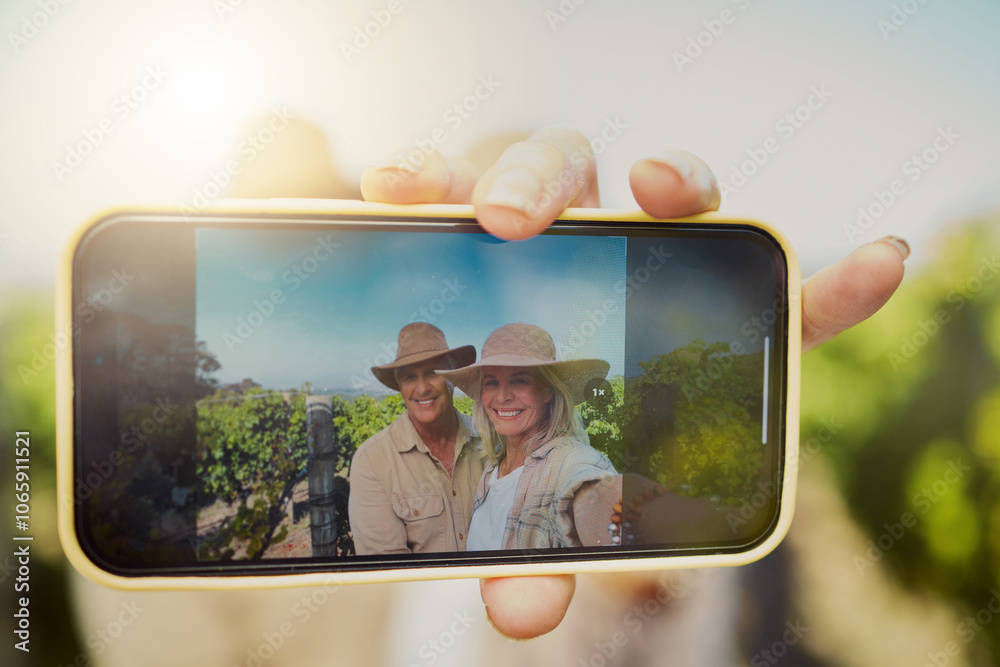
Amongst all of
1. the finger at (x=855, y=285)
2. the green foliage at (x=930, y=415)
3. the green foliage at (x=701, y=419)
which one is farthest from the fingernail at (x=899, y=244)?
the green foliage at (x=930, y=415)

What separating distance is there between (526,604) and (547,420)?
0.33 metres

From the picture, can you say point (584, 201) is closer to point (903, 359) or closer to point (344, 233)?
point (344, 233)

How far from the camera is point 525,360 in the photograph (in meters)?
0.64

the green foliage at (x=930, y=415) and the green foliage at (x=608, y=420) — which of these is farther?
the green foliage at (x=930, y=415)

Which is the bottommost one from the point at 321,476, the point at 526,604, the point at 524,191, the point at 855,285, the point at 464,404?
the point at 526,604

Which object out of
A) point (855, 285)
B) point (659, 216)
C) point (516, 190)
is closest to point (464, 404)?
point (516, 190)

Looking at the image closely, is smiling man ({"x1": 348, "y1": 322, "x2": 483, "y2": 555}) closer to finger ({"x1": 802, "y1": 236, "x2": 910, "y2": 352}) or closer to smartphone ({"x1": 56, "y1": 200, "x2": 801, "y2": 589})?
smartphone ({"x1": 56, "y1": 200, "x2": 801, "y2": 589})

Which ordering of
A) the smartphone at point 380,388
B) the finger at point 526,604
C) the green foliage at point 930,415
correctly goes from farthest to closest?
the green foliage at point 930,415 < the finger at point 526,604 < the smartphone at point 380,388

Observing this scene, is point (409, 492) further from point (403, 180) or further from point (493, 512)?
point (403, 180)

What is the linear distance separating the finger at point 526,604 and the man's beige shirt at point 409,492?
140 millimetres

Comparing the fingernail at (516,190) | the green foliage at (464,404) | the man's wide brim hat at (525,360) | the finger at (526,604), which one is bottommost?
the finger at (526,604)

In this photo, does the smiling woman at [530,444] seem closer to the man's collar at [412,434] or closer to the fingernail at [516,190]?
the man's collar at [412,434]

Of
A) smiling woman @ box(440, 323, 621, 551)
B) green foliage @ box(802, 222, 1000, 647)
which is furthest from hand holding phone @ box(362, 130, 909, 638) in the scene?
green foliage @ box(802, 222, 1000, 647)

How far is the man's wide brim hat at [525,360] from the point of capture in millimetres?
629
